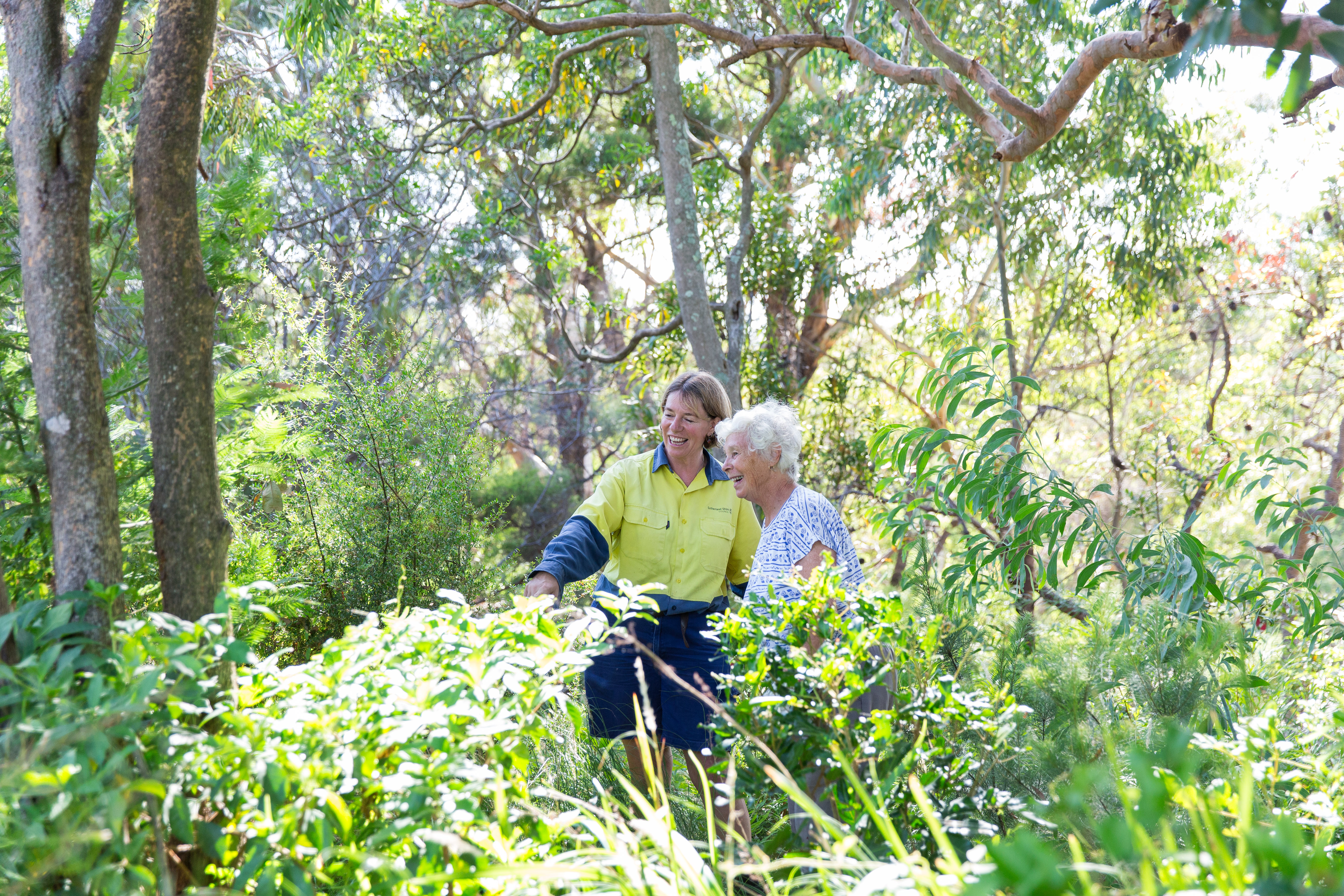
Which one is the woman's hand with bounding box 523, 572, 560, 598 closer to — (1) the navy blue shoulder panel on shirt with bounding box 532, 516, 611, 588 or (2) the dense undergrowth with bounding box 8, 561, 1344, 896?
(1) the navy blue shoulder panel on shirt with bounding box 532, 516, 611, 588

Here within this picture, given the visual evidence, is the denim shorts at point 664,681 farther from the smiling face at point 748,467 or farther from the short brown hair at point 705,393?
the short brown hair at point 705,393

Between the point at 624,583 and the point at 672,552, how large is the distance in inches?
59.2

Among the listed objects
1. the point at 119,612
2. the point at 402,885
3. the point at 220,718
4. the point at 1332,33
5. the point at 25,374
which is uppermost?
the point at 1332,33

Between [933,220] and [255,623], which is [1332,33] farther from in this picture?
[933,220]

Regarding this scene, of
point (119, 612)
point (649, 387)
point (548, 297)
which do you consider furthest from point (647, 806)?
point (548, 297)

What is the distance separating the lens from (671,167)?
18.2ft

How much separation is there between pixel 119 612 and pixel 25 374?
569 mm

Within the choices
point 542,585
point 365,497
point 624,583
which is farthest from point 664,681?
point 365,497

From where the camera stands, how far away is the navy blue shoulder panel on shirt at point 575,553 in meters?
2.61

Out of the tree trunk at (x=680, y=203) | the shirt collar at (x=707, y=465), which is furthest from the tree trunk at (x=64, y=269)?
the tree trunk at (x=680, y=203)

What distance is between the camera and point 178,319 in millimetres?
1679

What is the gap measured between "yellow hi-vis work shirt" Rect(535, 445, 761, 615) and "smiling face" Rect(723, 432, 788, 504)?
340mm

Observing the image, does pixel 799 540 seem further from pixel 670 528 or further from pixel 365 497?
pixel 365 497

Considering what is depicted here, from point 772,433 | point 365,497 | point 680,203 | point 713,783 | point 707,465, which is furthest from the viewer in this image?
point 680,203
